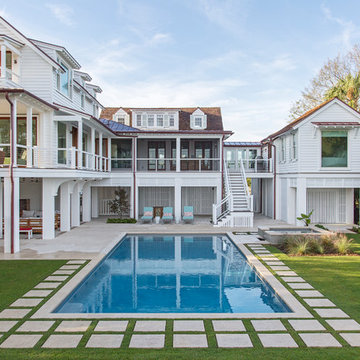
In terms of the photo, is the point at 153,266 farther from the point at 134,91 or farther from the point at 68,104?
the point at 134,91

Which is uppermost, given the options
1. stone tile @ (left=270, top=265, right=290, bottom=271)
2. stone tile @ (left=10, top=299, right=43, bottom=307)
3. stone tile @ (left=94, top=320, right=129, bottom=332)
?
stone tile @ (left=270, top=265, right=290, bottom=271)

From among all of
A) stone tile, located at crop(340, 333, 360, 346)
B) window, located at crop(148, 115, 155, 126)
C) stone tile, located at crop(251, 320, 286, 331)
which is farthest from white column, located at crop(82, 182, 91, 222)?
stone tile, located at crop(340, 333, 360, 346)

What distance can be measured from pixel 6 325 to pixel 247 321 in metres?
4.70

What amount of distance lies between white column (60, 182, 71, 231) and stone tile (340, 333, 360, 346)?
14.2 meters

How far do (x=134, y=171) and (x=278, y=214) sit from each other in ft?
33.0

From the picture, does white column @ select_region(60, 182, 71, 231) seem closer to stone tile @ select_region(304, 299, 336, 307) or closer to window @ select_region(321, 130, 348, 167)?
stone tile @ select_region(304, 299, 336, 307)

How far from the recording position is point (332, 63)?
33.1 meters

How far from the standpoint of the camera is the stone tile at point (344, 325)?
6.55 metres

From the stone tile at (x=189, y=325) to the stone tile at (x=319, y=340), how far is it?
185 cm

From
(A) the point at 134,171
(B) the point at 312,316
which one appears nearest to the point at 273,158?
(A) the point at 134,171

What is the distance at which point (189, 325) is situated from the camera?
6.71 meters

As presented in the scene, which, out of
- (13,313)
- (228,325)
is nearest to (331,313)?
(228,325)

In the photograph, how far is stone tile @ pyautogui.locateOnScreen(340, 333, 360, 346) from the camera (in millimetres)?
5957

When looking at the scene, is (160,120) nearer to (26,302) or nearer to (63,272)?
(63,272)
